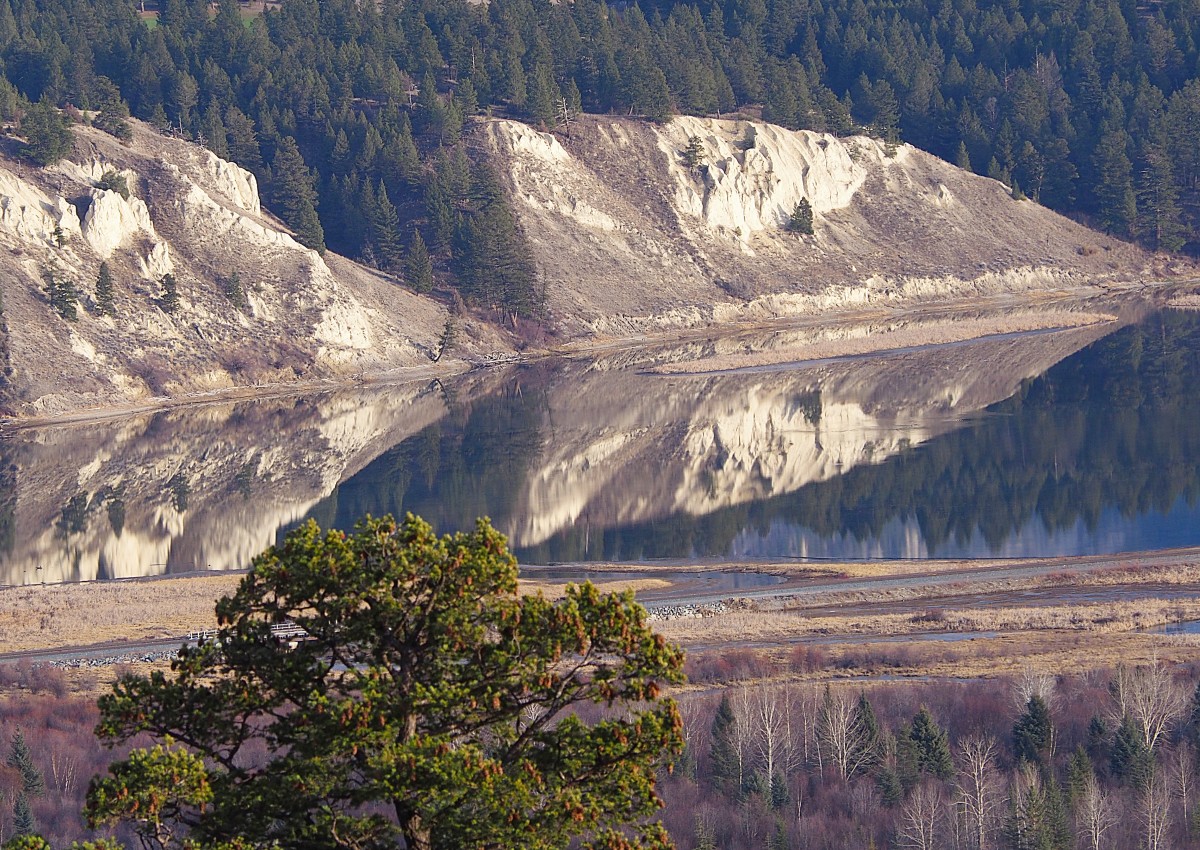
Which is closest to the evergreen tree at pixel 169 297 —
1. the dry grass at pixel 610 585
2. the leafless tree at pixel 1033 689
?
the dry grass at pixel 610 585

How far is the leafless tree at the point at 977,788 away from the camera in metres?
29.4

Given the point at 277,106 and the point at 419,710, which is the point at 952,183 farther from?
the point at 419,710

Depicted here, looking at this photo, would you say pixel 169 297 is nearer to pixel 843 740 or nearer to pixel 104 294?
pixel 104 294

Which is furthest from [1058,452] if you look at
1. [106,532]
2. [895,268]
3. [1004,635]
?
[895,268]

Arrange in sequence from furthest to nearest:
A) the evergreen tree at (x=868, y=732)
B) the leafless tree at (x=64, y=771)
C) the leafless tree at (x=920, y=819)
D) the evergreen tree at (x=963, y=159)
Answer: the evergreen tree at (x=963, y=159) → the leafless tree at (x=64, y=771) → the evergreen tree at (x=868, y=732) → the leafless tree at (x=920, y=819)

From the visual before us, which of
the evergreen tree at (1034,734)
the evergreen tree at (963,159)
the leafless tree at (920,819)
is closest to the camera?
the leafless tree at (920,819)

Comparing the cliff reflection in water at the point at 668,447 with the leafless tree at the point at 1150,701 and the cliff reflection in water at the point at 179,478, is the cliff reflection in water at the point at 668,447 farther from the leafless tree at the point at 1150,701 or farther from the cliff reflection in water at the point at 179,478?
the leafless tree at the point at 1150,701

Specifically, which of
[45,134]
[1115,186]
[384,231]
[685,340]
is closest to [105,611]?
[45,134]

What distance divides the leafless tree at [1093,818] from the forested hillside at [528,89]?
311 feet

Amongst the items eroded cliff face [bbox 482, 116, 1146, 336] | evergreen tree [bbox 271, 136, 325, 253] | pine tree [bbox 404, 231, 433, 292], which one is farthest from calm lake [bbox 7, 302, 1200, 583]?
eroded cliff face [bbox 482, 116, 1146, 336]

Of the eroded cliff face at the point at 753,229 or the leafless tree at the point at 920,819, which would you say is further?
the eroded cliff face at the point at 753,229

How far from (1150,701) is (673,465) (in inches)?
1671

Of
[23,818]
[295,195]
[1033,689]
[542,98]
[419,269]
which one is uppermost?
[542,98]

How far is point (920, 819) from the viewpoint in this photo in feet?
95.0
